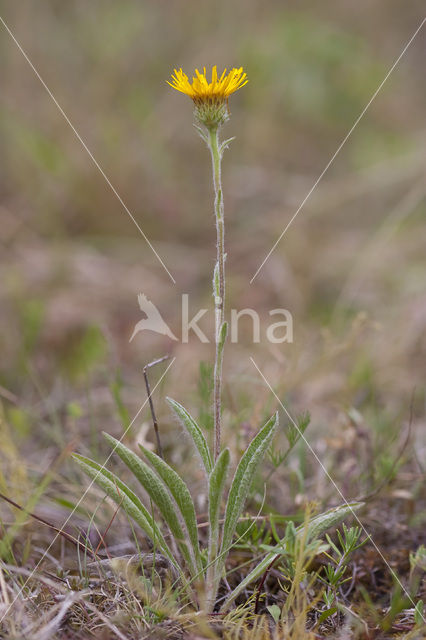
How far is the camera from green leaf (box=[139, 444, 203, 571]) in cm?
130

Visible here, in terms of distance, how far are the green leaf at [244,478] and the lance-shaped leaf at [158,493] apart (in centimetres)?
11

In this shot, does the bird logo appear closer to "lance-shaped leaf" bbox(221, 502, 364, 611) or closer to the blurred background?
the blurred background

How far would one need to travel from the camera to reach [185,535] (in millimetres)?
1437

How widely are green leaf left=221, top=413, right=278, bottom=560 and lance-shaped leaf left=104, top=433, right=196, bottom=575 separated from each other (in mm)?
106

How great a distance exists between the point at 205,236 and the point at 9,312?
1592mm

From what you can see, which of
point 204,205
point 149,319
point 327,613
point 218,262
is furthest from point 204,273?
point 327,613

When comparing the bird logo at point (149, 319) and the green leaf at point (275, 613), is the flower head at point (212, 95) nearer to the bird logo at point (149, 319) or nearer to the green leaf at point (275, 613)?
the green leaf at point (275, 613)

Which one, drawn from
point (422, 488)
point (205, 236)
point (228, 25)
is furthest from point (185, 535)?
point (228, 25)

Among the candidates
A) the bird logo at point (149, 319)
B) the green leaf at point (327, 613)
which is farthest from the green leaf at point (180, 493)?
the bird logo at point (149, 319)

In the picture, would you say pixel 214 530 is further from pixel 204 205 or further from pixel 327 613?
pixel 204 205

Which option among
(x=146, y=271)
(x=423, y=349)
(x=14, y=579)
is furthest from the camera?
(x=146, y=271)

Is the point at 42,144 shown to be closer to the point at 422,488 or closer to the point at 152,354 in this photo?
the point at 152,354

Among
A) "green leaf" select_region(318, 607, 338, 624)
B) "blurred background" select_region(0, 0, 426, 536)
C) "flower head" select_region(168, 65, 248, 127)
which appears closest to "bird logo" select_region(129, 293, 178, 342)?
"blurred background" select_region(0, 0, 426, 536)

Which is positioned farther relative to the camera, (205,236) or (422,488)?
(205,236)
